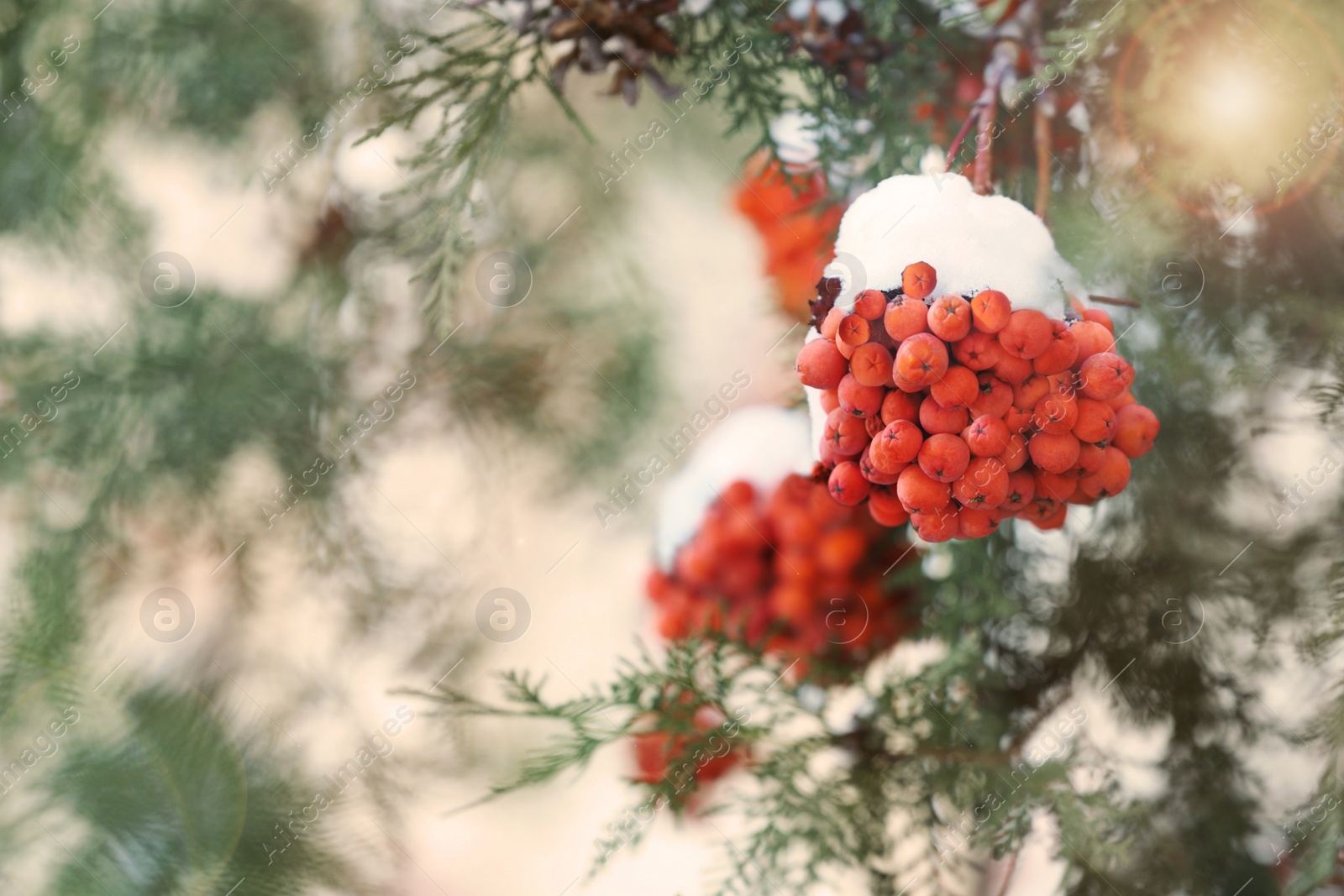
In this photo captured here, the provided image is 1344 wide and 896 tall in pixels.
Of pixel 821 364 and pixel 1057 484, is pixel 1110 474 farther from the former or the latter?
pixel 821 364

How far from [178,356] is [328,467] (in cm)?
16

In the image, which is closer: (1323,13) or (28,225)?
(1323,13)

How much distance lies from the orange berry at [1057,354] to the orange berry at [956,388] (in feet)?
0.10

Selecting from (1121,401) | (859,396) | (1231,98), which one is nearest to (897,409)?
(859,396)

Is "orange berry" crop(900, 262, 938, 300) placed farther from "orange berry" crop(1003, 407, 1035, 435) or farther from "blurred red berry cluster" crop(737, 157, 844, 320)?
"blurred red berry cluster" crop(737, 157, 844, 320)

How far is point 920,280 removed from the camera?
373 millimetres

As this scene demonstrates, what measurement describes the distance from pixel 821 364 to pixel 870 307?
35 millimetres

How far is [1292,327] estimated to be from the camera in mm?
598

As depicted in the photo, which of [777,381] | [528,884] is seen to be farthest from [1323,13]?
[528,884]

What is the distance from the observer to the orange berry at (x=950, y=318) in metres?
0.36

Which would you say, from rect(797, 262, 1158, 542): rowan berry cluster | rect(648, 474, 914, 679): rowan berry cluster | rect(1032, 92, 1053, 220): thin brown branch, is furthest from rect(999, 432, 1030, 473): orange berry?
rect(648, 474, 914, 679): rowan berry cluster

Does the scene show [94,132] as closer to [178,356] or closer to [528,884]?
[178,356]

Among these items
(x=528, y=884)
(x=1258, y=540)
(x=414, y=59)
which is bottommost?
(x=528, y=884)

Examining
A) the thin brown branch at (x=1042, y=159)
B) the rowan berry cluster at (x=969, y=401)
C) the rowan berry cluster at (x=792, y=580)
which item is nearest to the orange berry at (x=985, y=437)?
the rowan berry cluster at (x=969, y=401)
